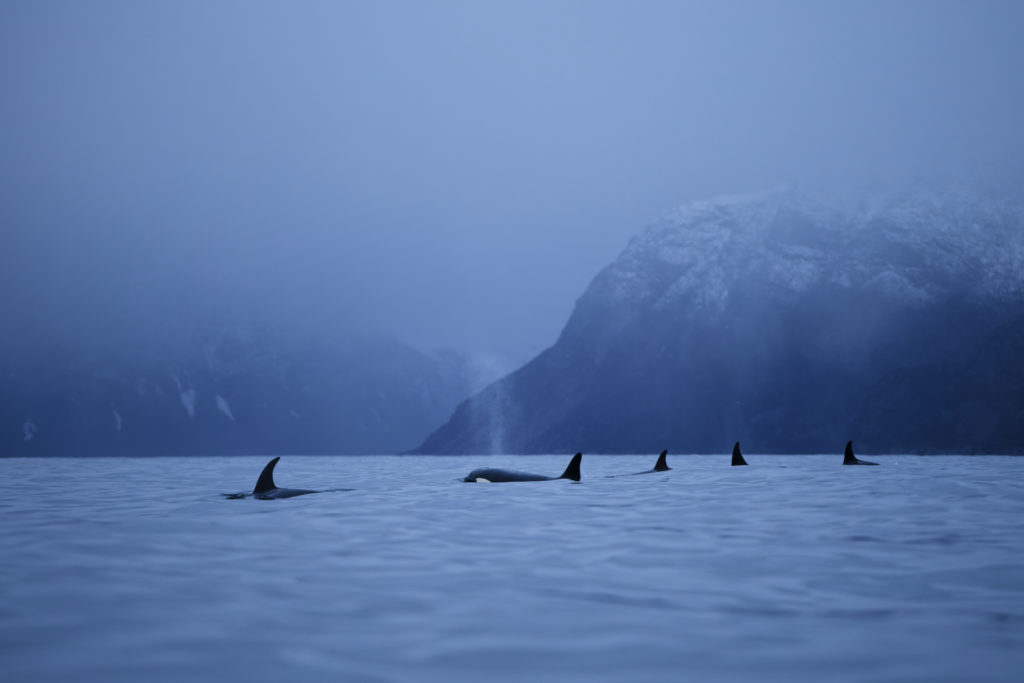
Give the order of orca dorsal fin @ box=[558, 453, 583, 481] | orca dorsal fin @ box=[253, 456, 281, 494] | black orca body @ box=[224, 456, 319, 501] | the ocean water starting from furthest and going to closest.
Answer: orca dorsal fin @ box=[558, 453, 583, 481], orca dorsal fin @ box=[253, 456, 281, 494], black orca body @ box=[224, 456, 319, 501], the ocean water

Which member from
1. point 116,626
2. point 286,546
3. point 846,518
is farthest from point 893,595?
point 846,518

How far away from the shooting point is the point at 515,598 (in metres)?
10.6

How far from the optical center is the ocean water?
748cm

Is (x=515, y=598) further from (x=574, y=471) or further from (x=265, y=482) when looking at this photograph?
(x=574, y=471)

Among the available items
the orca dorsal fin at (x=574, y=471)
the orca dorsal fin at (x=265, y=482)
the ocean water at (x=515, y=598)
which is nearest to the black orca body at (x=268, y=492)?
the orca dorsal fin at (x=265, y=482)

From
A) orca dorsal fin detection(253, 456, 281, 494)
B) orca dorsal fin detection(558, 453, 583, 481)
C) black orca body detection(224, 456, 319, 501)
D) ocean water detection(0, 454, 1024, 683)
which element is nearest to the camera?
ocean water detection(0, 454, 1024, 683)

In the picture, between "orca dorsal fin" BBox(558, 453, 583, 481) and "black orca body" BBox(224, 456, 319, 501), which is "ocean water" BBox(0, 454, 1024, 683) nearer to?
"black orca body" BBox(224, 456, 319, 501)

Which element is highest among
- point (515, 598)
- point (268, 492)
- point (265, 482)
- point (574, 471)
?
point (574, 471)

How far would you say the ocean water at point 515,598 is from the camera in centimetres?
748

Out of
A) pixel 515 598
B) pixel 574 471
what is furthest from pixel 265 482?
pixel 515 598

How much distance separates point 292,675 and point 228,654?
1000 mm

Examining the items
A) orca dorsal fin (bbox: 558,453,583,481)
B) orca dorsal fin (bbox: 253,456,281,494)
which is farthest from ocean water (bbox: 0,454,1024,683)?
orca dorsal fin (bbox: 558,453,583,481)

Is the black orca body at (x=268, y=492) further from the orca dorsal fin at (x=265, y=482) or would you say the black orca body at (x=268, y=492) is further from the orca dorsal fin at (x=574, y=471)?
the orca dorsal fin at (x=574, y=471)

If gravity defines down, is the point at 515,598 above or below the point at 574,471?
below
